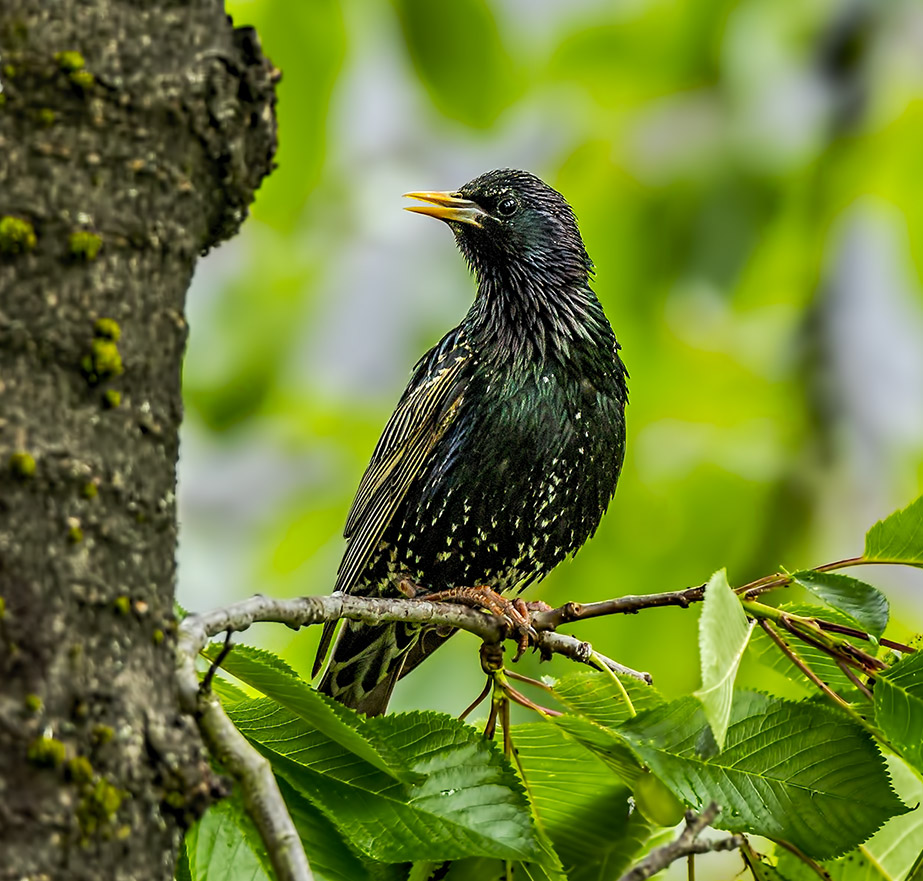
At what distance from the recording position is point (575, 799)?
7.59ft

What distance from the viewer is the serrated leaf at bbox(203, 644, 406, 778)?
1.83 meters

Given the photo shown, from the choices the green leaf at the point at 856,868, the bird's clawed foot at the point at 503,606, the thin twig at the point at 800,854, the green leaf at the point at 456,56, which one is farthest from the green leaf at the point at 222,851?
the green leaf at the point at 456,56

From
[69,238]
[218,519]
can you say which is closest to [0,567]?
[69,238]

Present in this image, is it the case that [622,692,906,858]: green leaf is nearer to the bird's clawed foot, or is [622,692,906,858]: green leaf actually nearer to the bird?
the bird's clawed foot

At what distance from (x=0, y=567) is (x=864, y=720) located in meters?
1.45

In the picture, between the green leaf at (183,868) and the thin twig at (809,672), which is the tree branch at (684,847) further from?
the green leaf at (183,868)

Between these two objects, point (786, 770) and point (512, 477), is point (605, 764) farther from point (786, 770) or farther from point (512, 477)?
point (512, 477)

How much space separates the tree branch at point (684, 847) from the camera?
1363 mm

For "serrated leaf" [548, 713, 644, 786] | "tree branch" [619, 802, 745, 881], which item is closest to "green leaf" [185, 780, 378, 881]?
"serrated leaf" [548, 713, 644, 786]

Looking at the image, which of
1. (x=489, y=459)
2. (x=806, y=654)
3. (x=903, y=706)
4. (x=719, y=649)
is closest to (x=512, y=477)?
(x=489, y=459)

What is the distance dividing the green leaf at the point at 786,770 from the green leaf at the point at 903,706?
0.39 ft

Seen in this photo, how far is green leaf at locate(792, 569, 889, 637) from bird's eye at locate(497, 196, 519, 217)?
260 centimetres

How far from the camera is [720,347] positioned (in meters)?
5.62

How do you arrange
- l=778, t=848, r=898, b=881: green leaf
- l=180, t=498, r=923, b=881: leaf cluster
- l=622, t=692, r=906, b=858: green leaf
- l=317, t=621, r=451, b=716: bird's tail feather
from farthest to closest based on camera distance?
1. l=317, t=621, r=451, b=716: bird's tail feather
2. l=778, t=848, r=898, b=881: green leaf
3. l=622, t=692, r=906, b=858: green leaf
4. l=180, t=498, r=923, b=881: leaf cluster
